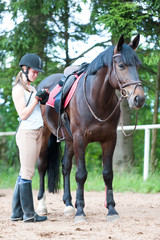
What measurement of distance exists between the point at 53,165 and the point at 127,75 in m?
2.52

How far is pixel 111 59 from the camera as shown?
401cm

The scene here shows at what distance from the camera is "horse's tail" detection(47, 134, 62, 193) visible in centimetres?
574

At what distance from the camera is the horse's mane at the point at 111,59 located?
384cm

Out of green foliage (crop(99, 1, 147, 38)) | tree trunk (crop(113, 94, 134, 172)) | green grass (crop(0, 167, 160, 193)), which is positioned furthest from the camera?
tree trunk (crop(113, 94, 134, 172))

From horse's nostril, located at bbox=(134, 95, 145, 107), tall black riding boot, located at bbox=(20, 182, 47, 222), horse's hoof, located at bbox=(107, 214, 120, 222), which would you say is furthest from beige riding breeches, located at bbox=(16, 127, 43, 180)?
horse's nostril, located at bbox=(134, 95, 145, 107)

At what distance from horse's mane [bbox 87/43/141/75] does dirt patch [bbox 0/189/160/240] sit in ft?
5.79

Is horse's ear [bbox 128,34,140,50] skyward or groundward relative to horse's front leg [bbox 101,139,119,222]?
skyward

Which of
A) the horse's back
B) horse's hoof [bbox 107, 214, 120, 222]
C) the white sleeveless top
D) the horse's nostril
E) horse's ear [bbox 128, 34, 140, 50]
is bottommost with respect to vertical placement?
horse's hoof [bbox 107, 214, 120, 222]

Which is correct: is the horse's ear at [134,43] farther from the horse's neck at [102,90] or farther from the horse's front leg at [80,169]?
the horse's front leg at [80,169]

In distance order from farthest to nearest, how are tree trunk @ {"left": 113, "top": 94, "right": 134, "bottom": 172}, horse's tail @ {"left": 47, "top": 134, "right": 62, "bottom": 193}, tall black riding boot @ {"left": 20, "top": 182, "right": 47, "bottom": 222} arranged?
tree trunk @ {"left": 113, "top": 94, "right": 134, "bottom": 172} < horse's tail @ {"left": 47, "top": 134, "right": 62, "bottom": 193} < tall black riding boot @ {"left": 20, "top": 182, "right": 47, "bottom": 222}

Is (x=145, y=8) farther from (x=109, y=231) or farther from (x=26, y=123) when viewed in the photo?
(x=109, y=231)

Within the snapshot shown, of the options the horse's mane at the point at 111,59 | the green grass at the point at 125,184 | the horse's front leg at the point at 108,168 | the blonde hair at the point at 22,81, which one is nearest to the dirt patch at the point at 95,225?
the horse's front leg at the point at 108,168

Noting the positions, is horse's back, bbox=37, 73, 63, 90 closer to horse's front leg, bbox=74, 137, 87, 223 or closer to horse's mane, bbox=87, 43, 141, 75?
horse's mane, bbox=87, 43, 141, 75

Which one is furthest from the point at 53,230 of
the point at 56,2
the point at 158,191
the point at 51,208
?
the point at 56,2
